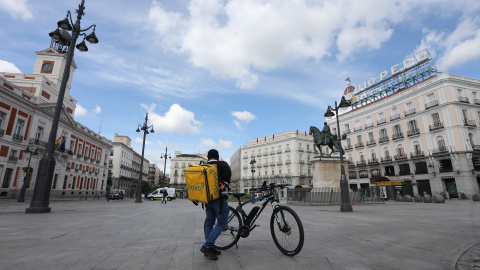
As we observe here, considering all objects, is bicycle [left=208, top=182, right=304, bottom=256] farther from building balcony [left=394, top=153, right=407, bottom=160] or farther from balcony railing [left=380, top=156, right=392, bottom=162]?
balcony railing [left=380, top=156, right=392, bottom=162]

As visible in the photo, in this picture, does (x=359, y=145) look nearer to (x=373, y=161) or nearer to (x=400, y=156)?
(x=373, y=161)

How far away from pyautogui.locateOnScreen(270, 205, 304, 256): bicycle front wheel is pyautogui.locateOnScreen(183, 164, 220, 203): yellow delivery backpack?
107 centimetres

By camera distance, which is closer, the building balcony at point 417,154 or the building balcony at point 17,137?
the building balcony at point 17,137

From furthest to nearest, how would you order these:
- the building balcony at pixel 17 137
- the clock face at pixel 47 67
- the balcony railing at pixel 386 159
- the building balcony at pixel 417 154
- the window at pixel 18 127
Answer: the balcony railing at pixel 386 159 < the clock face at pixel 47 67 < the building balcony at pixel 417 154 < the window at pixel 18 127 < the building balcony at pixel 17 137

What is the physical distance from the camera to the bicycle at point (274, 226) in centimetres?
335

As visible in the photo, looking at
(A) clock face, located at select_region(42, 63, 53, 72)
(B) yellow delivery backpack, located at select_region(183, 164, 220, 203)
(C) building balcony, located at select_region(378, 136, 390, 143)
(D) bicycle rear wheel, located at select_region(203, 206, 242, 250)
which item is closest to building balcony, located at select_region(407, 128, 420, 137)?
(C) building balcony, located at select_region(378, 136, 390, 143)

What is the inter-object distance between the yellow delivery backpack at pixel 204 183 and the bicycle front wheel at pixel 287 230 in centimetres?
107

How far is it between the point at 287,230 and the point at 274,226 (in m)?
0.31

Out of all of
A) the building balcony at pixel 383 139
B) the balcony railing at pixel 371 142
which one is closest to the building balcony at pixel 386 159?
the building balcony at pixel 383 139

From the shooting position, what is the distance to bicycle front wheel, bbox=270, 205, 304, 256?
3.28m

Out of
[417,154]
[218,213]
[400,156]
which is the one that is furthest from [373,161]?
[218,213]

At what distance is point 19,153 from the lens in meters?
24.4

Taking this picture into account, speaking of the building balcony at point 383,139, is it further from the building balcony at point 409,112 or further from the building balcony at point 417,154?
the building balcony at point 409,112

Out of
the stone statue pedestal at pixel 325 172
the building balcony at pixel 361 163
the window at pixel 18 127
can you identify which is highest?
the window at pixel 18 127
